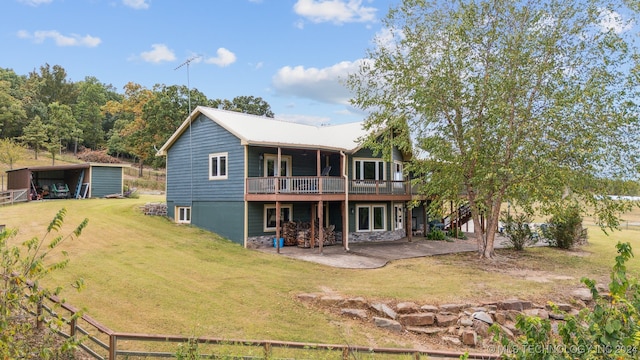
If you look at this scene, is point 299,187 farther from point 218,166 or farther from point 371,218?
point 371,218

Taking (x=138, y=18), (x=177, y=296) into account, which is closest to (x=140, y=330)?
(x=177, y=296)

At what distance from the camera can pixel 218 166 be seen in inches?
777

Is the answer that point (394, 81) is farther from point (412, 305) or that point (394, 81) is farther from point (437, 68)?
point (412, 305)

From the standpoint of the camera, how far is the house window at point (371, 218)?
22109mm

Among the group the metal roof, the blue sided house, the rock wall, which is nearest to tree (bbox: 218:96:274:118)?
the metal roof

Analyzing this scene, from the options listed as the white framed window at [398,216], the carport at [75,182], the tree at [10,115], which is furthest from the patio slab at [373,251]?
→ the tree at [10,115]

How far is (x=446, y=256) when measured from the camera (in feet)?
60.3

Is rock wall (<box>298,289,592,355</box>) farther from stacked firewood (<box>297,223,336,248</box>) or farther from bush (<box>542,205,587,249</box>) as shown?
bush (<box>542,205,587,249</box>)

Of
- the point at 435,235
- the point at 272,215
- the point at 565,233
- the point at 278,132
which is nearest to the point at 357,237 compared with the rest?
the point at 272,215

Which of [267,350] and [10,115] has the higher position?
[10,115]

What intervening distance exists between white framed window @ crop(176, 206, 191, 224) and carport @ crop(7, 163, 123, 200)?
8.74m

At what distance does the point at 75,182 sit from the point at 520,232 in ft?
96.5

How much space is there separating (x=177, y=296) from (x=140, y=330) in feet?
7.42

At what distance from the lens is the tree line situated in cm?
4097
